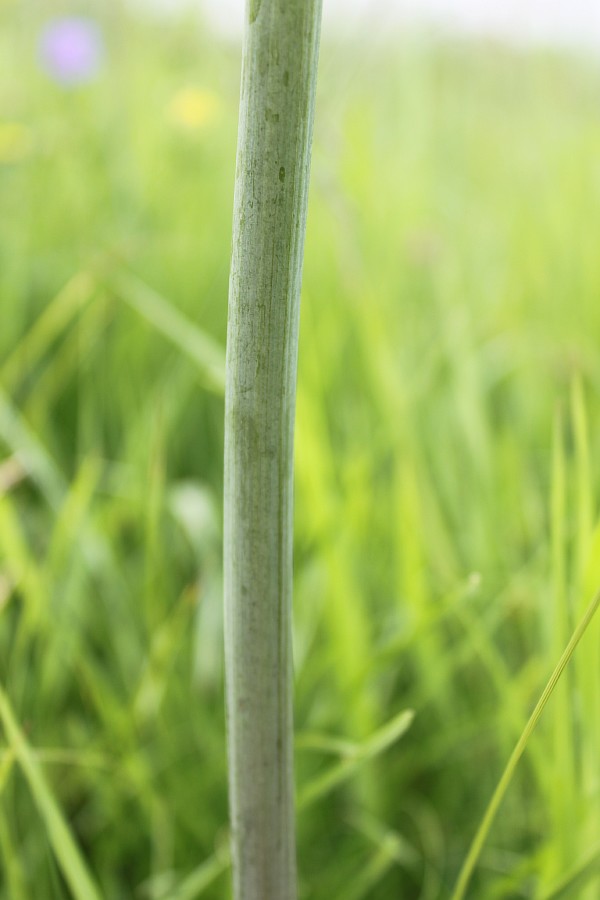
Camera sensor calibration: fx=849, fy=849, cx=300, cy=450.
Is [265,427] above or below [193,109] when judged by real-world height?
below

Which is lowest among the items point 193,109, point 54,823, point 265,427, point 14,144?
point 54,823

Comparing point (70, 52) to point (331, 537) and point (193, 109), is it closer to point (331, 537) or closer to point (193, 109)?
point (193, 109)

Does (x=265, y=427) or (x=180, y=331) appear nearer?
(x=265, y=427)

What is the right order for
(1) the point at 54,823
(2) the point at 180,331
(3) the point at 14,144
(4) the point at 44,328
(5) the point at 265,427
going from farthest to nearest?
(3) the point at 14,144 < (4) the point at 44,328 < (2) the point at 180,331 < (1) the point at 54,823 < (5) the point at 265,427

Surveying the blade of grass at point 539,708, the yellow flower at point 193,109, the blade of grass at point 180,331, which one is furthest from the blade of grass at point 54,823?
the yellow flower at point 193,109

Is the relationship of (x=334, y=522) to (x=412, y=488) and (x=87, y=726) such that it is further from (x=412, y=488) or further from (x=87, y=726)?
(x=87, y=726)

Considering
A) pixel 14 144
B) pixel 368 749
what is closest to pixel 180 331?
pixel 368 749

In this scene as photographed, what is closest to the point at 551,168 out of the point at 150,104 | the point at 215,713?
the point at 150,104
